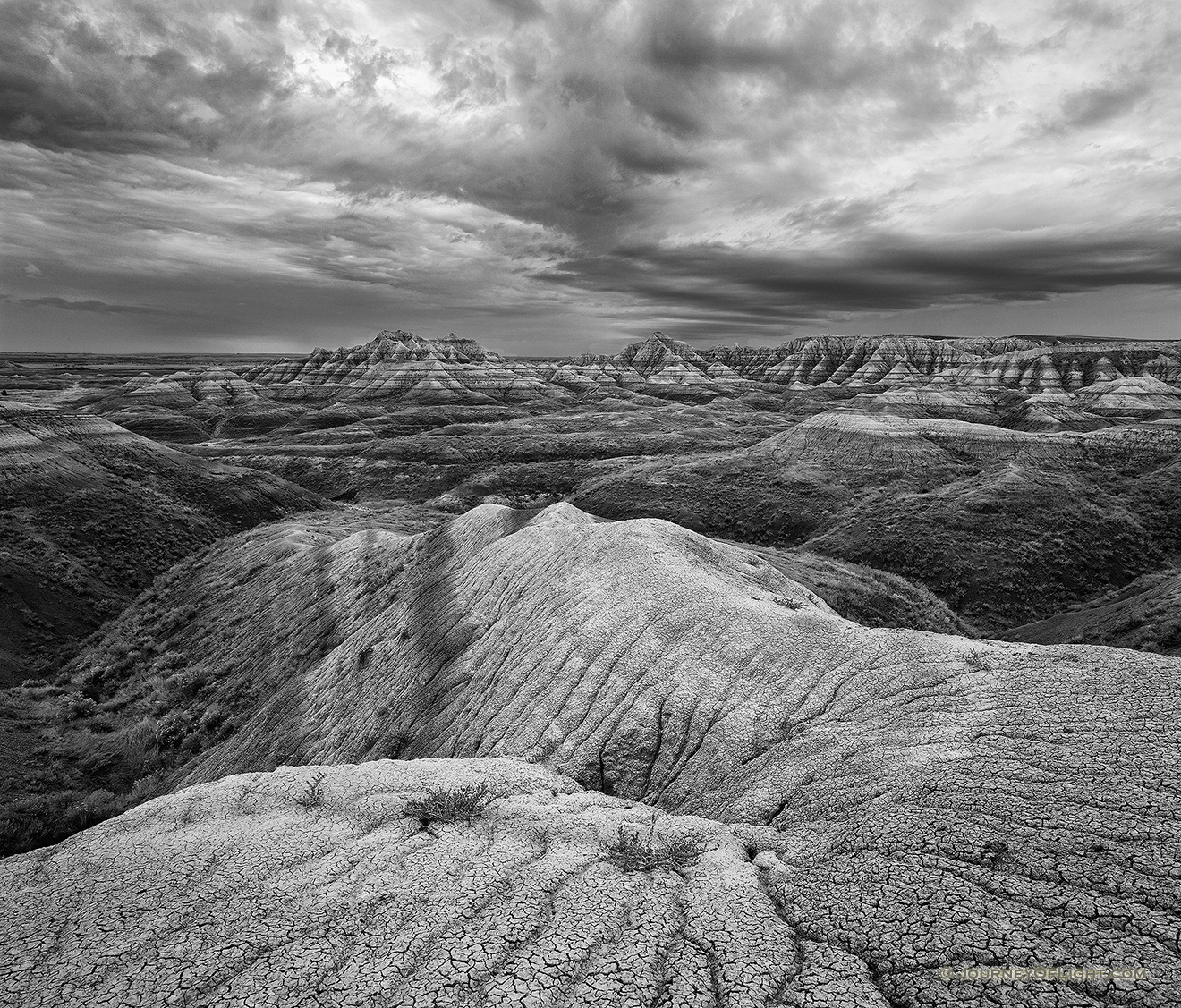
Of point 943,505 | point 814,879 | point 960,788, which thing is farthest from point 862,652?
point 943,505

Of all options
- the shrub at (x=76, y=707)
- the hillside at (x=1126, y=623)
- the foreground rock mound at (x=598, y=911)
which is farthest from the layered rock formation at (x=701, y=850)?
the hillside at (x=1126, y=623)

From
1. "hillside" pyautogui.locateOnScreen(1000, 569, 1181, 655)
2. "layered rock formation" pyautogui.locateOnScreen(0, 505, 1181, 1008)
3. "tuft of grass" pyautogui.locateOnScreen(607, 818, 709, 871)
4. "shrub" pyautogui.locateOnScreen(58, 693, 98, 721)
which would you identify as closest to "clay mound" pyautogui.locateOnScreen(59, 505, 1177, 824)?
"layered rock formation" pyautogui.locateOnScreen(0, 505, 1181, 1008)

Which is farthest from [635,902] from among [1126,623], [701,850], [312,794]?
[1126,623]

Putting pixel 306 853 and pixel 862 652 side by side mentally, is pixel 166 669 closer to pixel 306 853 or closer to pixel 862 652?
pixel 306 853

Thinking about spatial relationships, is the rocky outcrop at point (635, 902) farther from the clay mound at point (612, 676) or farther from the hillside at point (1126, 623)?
the hillside at point (1126, 623)

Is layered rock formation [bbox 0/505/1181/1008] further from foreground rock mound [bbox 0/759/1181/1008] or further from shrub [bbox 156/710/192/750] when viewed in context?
shrub [bbox 156/710/192/750]

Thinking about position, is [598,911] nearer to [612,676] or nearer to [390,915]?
[390,915]
